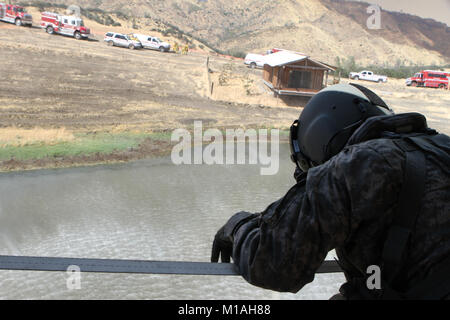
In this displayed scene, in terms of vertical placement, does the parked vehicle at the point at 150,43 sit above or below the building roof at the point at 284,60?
above

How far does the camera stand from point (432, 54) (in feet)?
215

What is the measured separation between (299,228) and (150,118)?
17.2 metres

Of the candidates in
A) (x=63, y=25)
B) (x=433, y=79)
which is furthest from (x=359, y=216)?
(x=433, y=79)

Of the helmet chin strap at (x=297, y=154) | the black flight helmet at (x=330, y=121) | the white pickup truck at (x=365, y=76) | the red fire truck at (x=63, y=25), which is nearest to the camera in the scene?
the black flight helmet at (x=330, y=121)

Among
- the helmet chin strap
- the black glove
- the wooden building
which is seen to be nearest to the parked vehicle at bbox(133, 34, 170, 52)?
the wooden building

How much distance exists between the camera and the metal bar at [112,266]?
1.21m

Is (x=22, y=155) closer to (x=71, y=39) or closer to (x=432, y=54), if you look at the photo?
(x=71, y=39)

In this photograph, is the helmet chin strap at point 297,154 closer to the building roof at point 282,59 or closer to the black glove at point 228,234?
the black glove at point 228,234

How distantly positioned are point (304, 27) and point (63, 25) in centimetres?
3989

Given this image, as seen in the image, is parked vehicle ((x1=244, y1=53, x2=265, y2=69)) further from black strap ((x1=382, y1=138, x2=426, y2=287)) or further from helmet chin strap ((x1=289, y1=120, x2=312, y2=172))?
black strap ((x1=382, y1=138, x2=426, y2=287))

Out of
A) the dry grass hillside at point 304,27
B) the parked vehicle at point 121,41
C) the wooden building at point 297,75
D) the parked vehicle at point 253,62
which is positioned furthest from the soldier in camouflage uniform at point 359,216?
the dry grass hillside at point 304,27

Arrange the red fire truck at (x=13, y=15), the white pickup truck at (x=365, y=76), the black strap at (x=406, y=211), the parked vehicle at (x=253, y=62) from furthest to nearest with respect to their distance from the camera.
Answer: the white pickup truck at (x=365, y=76)
the parked vehicle at (x=253, y=62)
the red fire truck at (x=13, y=15)
the black strap at (x=406, y=211)

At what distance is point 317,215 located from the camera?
108 centimetres
